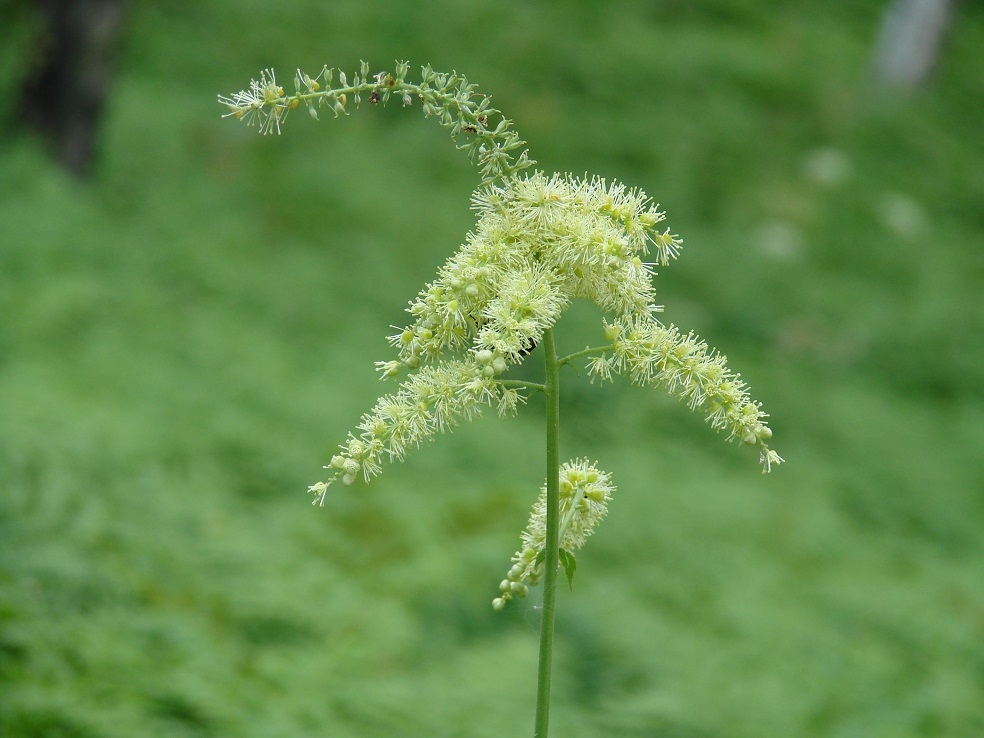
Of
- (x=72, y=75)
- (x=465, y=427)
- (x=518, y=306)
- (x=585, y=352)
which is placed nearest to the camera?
(x=518, y=306)

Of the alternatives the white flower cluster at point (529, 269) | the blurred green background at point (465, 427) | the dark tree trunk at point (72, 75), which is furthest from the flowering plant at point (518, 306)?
the dark tree trunk at point (72, 75)

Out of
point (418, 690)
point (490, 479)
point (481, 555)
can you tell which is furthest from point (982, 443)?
point (418, 690)

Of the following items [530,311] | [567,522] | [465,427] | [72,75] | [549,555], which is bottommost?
[549,555]

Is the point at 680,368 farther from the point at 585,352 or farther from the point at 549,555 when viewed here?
the point at 549,555

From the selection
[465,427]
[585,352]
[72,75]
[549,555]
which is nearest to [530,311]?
[585,352]

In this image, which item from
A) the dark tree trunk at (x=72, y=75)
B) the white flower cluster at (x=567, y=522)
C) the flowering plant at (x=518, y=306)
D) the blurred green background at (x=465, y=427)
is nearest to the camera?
the flowering plant at (x=518, y=306)

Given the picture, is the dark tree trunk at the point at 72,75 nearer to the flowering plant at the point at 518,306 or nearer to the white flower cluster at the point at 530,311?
the flowering plant at the point at 518,306

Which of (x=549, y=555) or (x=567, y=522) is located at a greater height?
(x=567, y=522)
